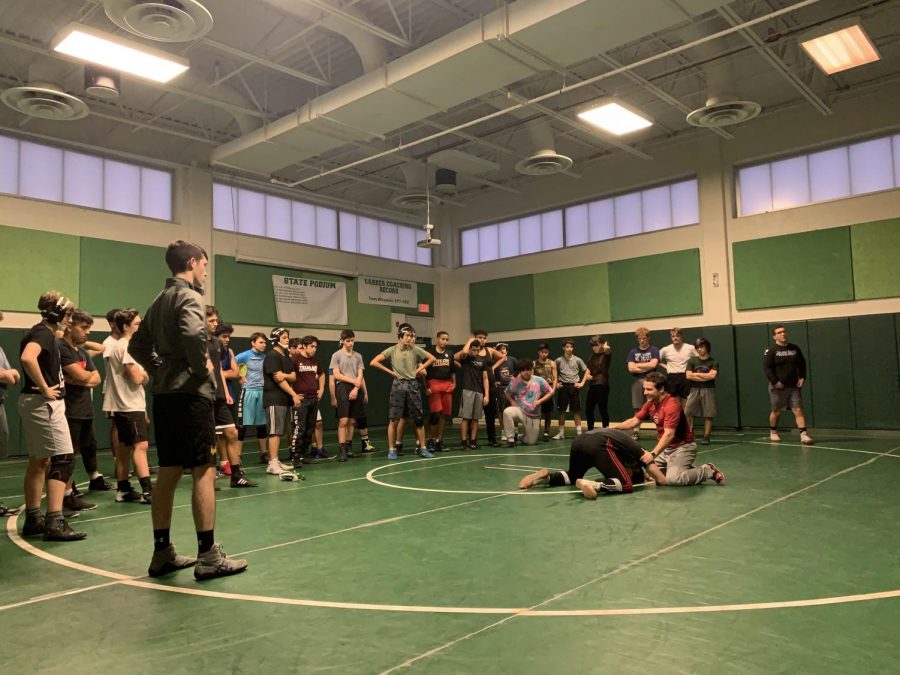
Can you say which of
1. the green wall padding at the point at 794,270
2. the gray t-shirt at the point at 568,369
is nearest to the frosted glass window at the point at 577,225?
the green wall padding at the point at 794,270

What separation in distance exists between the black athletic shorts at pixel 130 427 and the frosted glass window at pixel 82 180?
8.31 meters

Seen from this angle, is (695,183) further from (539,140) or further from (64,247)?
(64,247)

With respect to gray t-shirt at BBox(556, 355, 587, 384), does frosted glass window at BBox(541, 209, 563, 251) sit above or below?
above

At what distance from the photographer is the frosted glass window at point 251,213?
15.2m

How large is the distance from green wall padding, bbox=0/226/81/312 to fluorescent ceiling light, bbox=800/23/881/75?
1286 centimetres

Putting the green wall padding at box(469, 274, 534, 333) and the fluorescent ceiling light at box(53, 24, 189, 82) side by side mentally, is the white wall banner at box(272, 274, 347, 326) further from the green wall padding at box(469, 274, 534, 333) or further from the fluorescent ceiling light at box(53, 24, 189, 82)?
the fluorescent ceiling light at box(53, 24, 189, 82)

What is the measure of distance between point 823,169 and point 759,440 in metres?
6.00

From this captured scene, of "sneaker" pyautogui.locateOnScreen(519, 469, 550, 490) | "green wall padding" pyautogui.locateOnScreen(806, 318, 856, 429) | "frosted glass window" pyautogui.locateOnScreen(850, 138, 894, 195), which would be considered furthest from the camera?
"green wall padding" pyautogui.locateOnScreen(806, 318, 856, 429)

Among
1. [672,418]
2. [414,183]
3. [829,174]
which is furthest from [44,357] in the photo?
[829,174]

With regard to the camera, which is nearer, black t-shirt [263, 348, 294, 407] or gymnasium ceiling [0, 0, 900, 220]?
black t-shirt [263, 348, 294, 407]

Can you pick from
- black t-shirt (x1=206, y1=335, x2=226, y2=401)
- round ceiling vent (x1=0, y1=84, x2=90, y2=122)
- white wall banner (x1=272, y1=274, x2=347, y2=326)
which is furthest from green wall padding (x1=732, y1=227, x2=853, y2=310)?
round ceiling vent (x1=0, y1=84, x2=90, y2=122)

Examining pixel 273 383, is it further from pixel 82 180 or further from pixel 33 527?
pixel 82 180

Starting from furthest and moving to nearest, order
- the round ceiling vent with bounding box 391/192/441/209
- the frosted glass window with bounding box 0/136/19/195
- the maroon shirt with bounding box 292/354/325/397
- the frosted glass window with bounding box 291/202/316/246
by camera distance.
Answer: the frosted glass window with bounding box 291/202/316/246 → the round ceiling vent with bounding box 391/192/441/209 → the frosted glass window with bounding box 0/136/19/195 → the maroon shirt with bounding box 292/354/325/397

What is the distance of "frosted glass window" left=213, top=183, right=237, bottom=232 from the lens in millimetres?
14641
